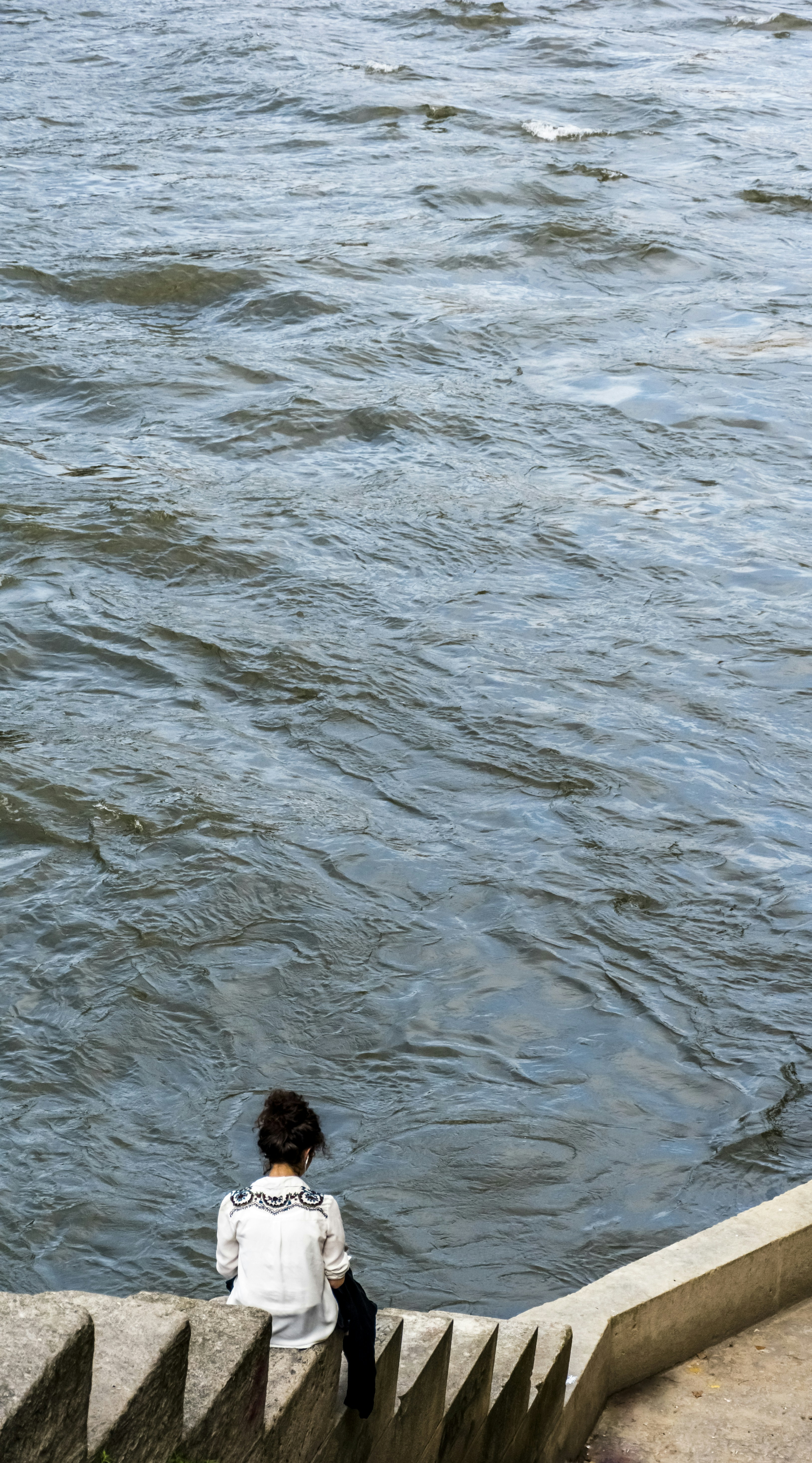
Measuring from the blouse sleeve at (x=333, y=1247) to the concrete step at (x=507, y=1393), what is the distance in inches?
47.9

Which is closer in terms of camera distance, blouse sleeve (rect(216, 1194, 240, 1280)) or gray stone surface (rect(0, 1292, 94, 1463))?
gray stone surface (rect(0, 1292, 94, 1463))

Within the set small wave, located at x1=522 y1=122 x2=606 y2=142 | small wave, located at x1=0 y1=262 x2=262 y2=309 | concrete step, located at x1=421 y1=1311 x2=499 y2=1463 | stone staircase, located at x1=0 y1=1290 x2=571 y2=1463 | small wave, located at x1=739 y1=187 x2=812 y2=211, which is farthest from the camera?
small wave, located at x1=522 y1=122 x2=606 y2=142

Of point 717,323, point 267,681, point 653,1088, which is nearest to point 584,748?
point 267,681

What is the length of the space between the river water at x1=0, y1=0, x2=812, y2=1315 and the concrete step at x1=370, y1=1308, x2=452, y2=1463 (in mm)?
2430

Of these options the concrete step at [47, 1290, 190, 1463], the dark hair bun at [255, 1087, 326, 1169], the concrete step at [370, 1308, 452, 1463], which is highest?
the concrete step at [47, 1290, 190, 1463]

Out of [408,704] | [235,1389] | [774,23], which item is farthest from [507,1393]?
[774,23]

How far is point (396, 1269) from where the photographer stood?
6.96 metres

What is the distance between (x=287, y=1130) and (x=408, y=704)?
24.1 feet

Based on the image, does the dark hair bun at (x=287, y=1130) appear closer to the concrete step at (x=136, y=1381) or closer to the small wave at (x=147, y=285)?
the concrete step at (x=136, y=1381)

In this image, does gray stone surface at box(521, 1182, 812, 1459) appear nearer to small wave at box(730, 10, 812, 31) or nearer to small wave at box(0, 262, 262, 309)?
small wave at box(0, 262, 262, 309)

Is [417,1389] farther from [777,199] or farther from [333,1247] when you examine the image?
[777,199]

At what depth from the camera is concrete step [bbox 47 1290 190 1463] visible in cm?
281

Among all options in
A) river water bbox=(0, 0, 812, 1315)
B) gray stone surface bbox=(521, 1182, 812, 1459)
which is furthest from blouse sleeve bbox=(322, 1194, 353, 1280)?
river water bbox=(0, 0, 812, 1315)

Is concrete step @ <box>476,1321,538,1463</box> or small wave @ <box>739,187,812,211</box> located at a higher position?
concrete step @ <box>476,1321,538,1463</box>
